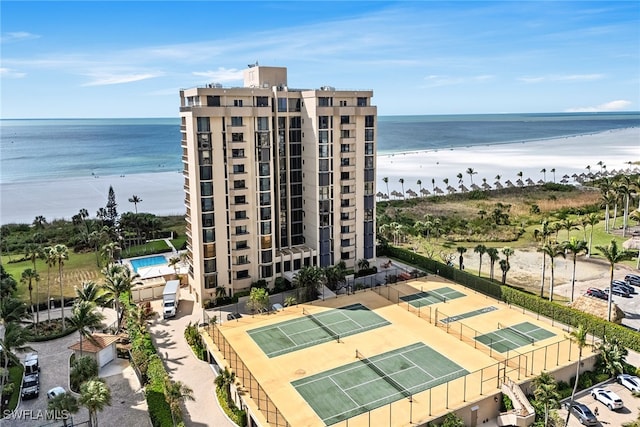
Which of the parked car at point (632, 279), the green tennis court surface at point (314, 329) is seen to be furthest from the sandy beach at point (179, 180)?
the parked car at point (632, 279)

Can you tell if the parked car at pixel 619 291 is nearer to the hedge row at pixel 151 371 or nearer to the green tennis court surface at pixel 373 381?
the green tennis court surface at pixel 373 381

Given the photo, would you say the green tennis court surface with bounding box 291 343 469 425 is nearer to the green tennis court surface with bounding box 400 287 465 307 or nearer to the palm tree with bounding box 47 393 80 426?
the green tennis court surface with bounding box 400 287 465 307

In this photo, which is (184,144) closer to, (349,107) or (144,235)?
(349,107)

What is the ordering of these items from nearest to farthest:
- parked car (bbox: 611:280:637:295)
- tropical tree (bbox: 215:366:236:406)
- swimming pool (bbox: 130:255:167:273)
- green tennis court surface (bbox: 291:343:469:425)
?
green tennis court surface (bbox: 291:343:469:425)
tropical tree (bbox: 215:366:236:406)
parked car (bbox: 611:280:637:295)
swimming pool (bbox: 130:255:167:273)

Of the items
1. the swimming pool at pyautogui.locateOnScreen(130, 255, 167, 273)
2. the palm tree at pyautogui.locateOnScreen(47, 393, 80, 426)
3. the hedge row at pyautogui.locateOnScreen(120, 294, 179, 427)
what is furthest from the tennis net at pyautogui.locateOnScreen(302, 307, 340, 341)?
the swimming pool at pyautogui.locateOnScreen(130, 255, 167, 273)

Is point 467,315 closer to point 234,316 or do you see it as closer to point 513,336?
point 513,336
